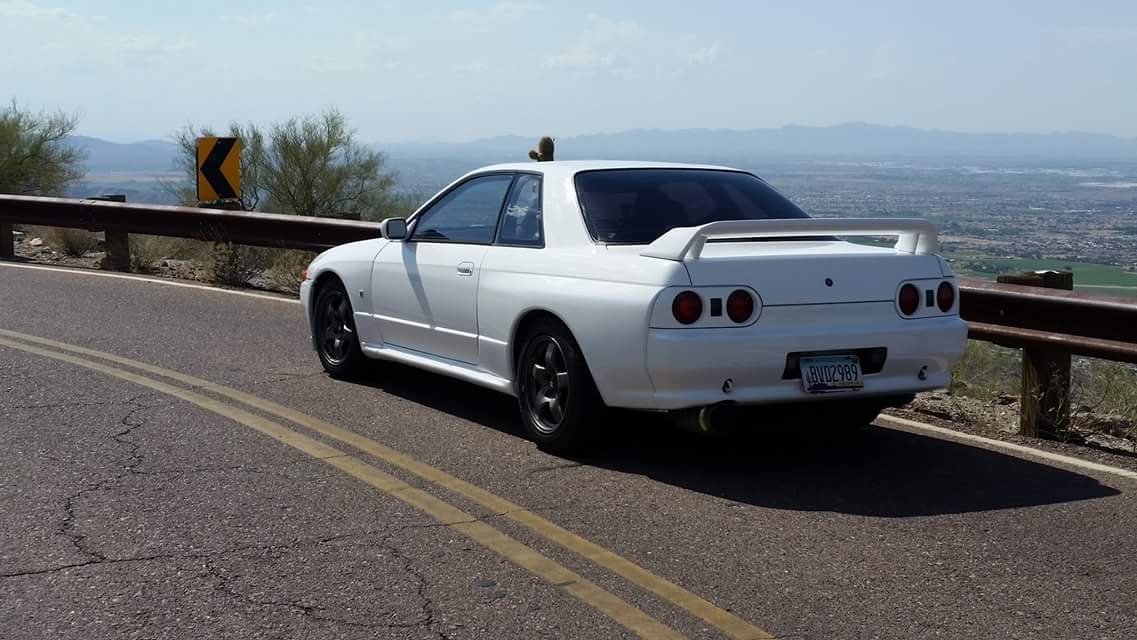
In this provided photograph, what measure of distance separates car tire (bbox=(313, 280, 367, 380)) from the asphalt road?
32cm

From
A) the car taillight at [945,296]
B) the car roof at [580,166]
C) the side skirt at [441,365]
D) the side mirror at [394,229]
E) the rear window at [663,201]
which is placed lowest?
the side skirt at [441,365]

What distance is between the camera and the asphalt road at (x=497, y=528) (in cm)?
462

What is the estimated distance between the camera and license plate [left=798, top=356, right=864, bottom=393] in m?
6.36

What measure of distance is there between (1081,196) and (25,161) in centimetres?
4137

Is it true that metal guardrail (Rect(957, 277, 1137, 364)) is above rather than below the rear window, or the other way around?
below

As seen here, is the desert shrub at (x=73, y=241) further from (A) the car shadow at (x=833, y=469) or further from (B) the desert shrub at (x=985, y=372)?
(B) the desert shrub at (x=985, y=372)

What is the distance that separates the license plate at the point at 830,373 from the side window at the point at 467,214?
212 cm

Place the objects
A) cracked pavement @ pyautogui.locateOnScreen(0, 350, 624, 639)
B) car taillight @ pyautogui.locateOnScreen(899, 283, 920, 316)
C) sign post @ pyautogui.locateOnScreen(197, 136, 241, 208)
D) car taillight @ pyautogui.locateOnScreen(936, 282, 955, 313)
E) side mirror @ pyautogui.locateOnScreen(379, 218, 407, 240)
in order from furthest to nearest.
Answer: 1. sign post @ pyautogui.locateOnScreen(197, 136, 241, 208)
2. side mirror @ pyautogui.locateOnScreen(379, 218, 407, 240)
3. car taillight @ pyautogui.locateOnScreen(936, 282, 955, 313)
4. car taillight @ pyautogui.locateOnScreen(899, 283, 920, 316)
5. cracked pavement @ pyautogui.locateOnScreen(0, 350, 624, 639)

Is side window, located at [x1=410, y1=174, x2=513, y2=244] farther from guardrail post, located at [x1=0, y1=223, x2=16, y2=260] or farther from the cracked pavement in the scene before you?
guardrail post, located at [x1=0, y1=223, x2=16, y2=260]

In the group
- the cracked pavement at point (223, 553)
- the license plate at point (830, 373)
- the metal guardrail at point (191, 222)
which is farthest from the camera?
the metal guardrail at point (191, 222)

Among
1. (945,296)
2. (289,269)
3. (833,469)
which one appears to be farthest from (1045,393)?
(289,269)

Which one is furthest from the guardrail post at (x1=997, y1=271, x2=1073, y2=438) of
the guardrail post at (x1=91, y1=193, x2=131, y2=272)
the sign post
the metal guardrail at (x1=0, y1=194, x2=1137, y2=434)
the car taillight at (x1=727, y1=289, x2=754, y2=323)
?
the guardrail post at (x1=91, y1=193, x2=131, y2=272)

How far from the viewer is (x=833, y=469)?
22.1ft

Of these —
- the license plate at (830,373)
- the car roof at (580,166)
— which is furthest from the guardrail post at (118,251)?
the license plate at (830,373)
